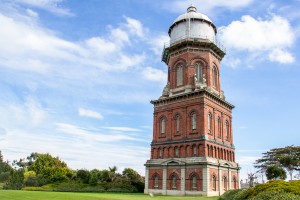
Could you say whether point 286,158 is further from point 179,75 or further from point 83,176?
point 83,176

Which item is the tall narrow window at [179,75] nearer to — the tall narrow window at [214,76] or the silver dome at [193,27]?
the silver dome at [193,27]

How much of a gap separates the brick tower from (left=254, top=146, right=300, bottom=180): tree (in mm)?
19749

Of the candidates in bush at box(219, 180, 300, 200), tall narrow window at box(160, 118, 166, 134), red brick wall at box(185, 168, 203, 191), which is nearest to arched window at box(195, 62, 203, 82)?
tall narrow window at box(160, 118, 166, 134)

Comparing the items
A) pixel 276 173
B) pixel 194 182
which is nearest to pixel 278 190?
pixel 194 182

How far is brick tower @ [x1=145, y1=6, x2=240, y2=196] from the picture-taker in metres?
37.8

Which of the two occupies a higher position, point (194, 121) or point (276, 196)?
point (194, 121)

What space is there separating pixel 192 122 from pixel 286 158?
28.4m

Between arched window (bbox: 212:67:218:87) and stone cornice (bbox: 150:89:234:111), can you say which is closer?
stone cornice (bbox: 150:89:234:111)

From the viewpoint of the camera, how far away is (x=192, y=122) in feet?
132

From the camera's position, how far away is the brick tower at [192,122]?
124ft

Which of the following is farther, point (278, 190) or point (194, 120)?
point (194, 120)

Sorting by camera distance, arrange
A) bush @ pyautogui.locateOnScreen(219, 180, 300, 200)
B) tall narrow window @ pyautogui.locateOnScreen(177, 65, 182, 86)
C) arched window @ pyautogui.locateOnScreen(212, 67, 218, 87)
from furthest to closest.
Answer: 1. arched window @ pyautogui.locateOnScreen(212, 67, 218, 87)
2. tall narrow window @ pyautogui.locateOnScreen(177, 65, 182, 86)
3. bush @ pyautogui.locateOnScreen(219, 180, 300, 200)

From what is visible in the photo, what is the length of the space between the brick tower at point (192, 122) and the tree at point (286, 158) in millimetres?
19749

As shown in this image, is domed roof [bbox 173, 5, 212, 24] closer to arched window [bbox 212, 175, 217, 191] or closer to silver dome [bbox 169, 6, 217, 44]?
silver dome [bbox 169, 6, 217, 44]
